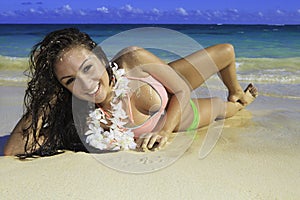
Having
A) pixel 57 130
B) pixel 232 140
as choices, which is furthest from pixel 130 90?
pixel 232 140

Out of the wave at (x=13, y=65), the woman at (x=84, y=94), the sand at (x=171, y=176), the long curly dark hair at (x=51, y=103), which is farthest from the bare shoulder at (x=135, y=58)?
the wave at (x=13, y=65)

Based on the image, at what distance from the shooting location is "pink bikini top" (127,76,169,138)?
2705 millimetres

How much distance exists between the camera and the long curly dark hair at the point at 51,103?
242 cm

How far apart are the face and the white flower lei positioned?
150mm

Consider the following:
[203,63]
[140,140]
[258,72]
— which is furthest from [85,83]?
[258,72]

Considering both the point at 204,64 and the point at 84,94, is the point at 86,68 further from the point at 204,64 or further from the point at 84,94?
the point at 204,64

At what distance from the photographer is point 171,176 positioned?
81.4 inches

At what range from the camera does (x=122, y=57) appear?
2.86 metres

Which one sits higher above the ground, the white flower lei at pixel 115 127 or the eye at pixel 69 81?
the eye at pixel 69 81

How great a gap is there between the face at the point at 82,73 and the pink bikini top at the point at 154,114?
330 mm

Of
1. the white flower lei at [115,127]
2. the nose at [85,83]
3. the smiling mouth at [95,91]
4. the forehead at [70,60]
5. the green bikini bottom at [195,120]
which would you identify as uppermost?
the forehead at [70,60]

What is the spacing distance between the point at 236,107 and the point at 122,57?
1.29 metres

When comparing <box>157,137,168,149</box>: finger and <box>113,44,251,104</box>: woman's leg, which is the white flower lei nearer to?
<box>157,137,168,149</box>: finger

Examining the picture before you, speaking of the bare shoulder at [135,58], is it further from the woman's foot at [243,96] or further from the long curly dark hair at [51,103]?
the woman's foot at [243,96]
